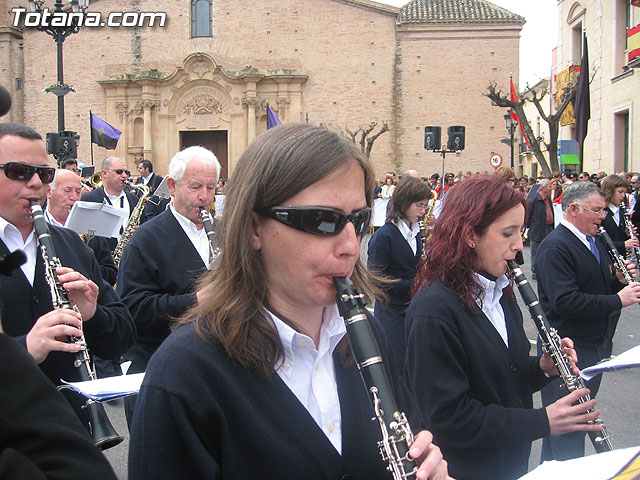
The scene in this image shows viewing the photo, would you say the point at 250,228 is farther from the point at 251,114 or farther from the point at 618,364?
the point at 251,114

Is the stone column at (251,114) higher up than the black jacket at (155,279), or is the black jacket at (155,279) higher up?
the stone column at (251,114)

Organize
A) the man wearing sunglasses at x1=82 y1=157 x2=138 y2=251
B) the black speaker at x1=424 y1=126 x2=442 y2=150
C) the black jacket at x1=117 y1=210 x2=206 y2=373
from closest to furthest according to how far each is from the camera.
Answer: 1. the black jacket at x1=117 y1=210 x2=206 y2=373
2. the man wearing sunglasses at x1=82 y1=157 x2=138 y2=251
3. the black speaker at x1=424 y1=126 x2=442 y2=150

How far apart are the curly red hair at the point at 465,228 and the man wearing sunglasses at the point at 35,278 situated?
1.54 meters

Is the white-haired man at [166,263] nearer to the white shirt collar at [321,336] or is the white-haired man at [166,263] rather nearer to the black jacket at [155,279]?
the black jacket at [155,279]

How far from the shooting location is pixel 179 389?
55.6 inches

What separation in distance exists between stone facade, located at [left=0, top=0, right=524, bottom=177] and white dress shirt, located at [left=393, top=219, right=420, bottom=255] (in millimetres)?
25205

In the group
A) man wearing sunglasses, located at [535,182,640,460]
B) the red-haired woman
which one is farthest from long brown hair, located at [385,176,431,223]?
the red-haired woman

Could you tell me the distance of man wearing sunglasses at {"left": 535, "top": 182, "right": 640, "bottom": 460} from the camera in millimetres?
3869

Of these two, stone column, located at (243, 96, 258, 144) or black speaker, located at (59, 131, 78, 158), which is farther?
stone column, located at (243, 96, 258, 144)

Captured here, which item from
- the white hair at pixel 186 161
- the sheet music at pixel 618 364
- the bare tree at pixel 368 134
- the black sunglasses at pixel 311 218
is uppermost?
the bare tree at pixel 368 134

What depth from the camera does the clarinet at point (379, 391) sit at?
1440mm

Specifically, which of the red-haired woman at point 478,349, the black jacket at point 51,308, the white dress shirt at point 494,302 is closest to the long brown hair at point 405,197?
the red-haired woman at point 478,349

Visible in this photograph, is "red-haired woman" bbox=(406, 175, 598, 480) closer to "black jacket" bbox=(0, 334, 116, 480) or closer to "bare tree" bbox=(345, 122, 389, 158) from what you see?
"black jacket" bbox=(0, 334, 116, 480)

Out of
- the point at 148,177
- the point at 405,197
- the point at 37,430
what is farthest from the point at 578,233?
the point at 148,177
